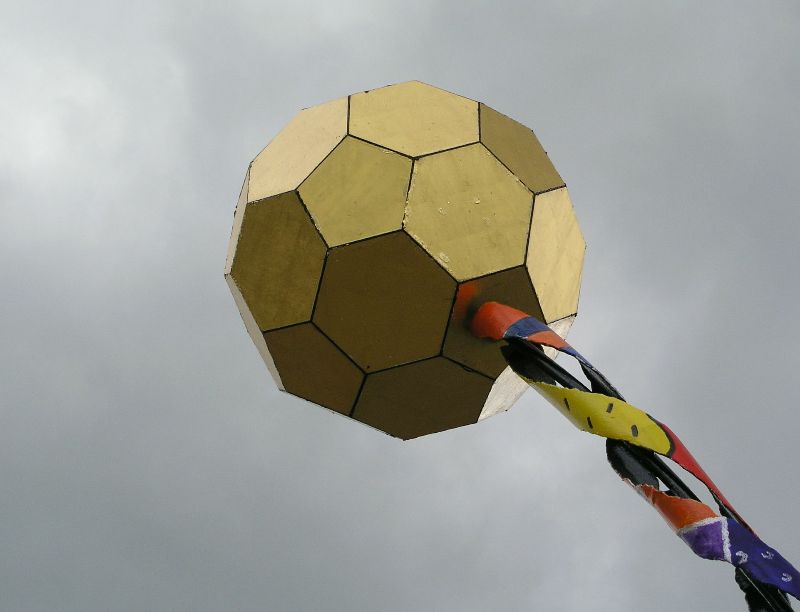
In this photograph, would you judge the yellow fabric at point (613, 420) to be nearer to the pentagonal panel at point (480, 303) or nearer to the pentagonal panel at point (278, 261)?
the pentagonal panel at point (480, 303)

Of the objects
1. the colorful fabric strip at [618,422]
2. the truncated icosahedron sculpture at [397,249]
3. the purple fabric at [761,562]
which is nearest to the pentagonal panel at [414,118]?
the truncated icosahedron sculpture at [397,249]

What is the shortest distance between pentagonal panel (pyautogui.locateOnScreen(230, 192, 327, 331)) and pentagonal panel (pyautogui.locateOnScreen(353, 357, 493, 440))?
1023mm

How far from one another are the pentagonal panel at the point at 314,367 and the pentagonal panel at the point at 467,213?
1406 mm

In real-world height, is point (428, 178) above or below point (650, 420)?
above

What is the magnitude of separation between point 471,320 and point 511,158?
1.69m

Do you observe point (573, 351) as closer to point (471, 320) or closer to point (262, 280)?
point (471, 320)

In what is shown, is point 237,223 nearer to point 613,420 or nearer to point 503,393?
point 503,393

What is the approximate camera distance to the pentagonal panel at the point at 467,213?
22.8 feet

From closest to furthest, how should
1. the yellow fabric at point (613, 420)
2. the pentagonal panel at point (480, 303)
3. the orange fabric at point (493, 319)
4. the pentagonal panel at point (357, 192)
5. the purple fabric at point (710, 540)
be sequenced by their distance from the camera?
the purple fabric at point (710, 540) → the yellow fabric at point (613, 420) → the orange fabric at point (493, 319) → the pentagonal panel at point (357, 192) → the pentagonal panel at point (480, 303)

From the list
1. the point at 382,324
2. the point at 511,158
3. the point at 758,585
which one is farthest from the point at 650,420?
the point at 511,158

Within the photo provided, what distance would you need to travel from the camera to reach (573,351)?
627 cm

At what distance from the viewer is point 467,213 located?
279 inches

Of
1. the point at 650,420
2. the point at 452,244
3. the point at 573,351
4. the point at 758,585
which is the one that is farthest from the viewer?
the point at 452,244

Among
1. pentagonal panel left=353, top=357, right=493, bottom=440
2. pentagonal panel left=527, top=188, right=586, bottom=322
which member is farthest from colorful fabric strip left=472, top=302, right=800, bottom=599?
pentagonal panel left=353, top=357, right=493, bottom=440
